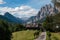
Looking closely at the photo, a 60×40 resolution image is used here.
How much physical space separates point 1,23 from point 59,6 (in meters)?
5.43

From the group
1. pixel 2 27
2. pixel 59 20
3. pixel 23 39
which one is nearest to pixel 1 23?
pixel 2 27

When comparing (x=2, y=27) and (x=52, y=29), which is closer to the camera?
(x=2, y=27)

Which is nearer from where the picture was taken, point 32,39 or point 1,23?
point 1,23

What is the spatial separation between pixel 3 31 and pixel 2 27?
40 centimetres

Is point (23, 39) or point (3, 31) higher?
point (3, 31)

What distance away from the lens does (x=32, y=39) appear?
45938mm

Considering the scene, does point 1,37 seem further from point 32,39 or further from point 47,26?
point 47,26

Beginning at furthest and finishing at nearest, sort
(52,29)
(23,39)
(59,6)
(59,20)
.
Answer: (52,29)
(23,39)
(59,20)
(59,6)

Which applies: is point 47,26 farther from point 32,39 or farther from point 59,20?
point 59,20

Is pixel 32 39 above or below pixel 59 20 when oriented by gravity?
below

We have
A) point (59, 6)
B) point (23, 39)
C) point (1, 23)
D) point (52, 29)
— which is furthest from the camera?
point (52, 29)

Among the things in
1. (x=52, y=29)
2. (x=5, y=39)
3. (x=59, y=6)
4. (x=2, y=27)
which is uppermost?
(x=59, y=6)

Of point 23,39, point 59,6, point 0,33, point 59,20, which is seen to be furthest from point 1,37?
point 23,39

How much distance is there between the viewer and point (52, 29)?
70.5 m
